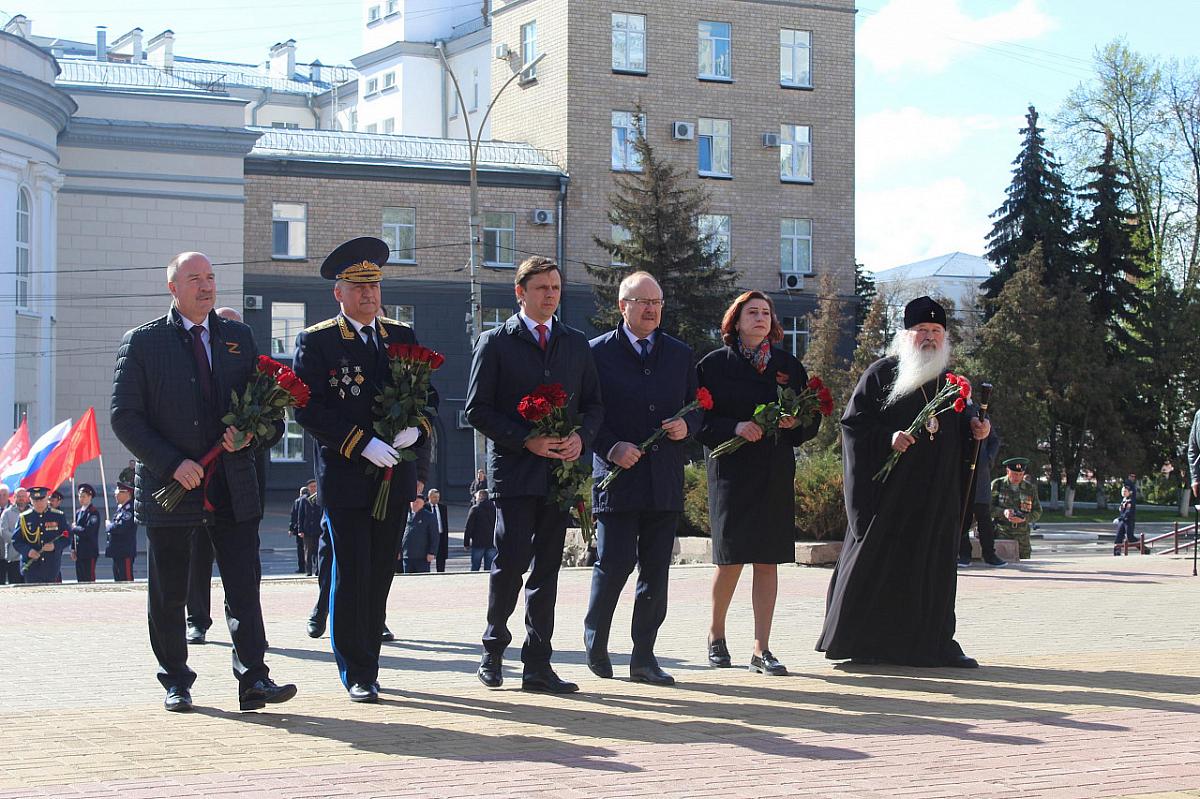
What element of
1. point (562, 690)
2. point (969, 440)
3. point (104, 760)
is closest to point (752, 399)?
point (969, 440)

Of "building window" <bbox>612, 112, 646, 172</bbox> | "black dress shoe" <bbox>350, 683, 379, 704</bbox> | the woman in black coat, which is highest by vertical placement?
"building window" <bbox>612, 112, 646, 172</bbox>

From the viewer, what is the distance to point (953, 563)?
9.16 metres

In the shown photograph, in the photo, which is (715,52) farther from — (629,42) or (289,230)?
(289,230)

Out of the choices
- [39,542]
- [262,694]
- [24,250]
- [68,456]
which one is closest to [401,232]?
[24,250]

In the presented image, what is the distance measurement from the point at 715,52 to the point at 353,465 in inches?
1867

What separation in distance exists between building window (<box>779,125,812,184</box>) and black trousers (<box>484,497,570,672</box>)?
46.9 meters

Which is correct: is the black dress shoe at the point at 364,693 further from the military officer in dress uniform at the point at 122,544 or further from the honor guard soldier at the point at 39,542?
the military officer in dress uniform at the point at 122,544

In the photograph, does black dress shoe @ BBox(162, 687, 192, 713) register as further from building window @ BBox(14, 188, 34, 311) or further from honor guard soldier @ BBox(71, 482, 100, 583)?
building window @ BBox(14, 188, 34, 311)

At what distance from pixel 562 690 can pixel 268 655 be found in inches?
95.8

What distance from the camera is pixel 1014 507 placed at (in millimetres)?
19141

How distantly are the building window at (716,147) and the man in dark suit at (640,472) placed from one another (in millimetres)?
45181

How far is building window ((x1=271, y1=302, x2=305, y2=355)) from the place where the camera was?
4809 cm

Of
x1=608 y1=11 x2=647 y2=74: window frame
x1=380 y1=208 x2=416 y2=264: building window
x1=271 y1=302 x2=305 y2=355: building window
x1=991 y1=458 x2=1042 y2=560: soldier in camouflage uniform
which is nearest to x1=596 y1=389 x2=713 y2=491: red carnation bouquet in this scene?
x1=991 y1=458 x2=1042 y2=560: soldier in camouflage uniform

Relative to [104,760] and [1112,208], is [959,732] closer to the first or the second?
[104,760]
